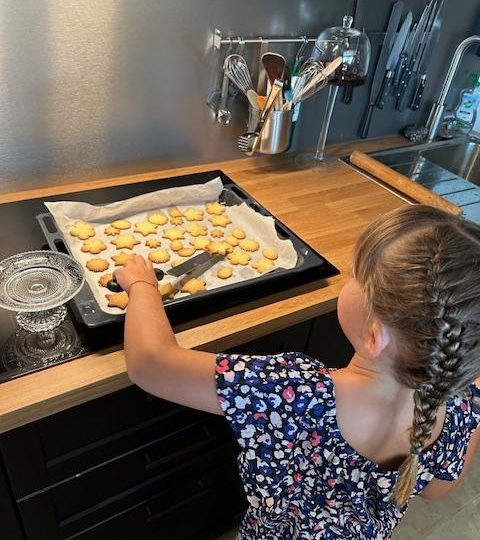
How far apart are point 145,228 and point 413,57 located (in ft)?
3.54

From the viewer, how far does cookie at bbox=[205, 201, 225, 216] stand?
1117 mm

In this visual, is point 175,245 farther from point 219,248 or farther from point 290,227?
point 290,227

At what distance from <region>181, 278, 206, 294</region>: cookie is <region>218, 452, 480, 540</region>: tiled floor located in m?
1.05

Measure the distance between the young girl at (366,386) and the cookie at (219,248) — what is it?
0.21 m

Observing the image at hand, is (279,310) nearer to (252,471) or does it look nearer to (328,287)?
(328,287)

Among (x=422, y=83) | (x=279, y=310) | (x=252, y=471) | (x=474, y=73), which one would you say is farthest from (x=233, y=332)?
(x=474, y=73)

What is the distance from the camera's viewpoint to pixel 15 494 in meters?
0.78

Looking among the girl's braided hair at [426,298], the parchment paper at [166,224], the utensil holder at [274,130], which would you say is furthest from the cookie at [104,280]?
the utensil holder at [274,130]

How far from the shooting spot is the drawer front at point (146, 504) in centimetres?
85

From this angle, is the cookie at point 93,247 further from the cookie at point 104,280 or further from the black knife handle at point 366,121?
the black knife handle at point 366,121

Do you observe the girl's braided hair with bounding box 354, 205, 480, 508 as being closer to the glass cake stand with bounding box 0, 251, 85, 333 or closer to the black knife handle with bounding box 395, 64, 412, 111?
the glass cake stand with bounding box 0, 251, 85, 333

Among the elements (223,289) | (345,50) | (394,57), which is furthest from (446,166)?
(223,289)

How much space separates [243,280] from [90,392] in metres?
0.35

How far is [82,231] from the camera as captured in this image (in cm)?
96
